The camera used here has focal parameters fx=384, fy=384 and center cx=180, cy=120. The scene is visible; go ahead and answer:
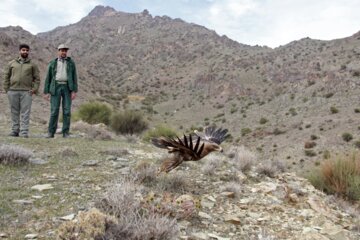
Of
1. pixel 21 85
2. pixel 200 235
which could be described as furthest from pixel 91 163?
pixel 21 85

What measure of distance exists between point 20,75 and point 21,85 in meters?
0.23

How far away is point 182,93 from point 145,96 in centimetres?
533

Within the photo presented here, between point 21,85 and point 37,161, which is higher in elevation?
point 21,85

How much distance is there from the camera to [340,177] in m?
8.00

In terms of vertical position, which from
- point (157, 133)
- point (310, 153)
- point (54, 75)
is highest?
point (54, 75)

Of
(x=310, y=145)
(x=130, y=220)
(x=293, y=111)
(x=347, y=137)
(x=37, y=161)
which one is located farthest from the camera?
(x=293, y=111)

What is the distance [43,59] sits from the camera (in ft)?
147

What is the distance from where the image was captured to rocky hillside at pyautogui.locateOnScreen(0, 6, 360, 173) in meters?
26.9

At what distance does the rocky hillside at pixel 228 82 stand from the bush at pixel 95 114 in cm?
251

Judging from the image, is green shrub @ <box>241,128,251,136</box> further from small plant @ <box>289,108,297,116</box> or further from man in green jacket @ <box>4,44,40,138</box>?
man in green jacket @ <box>4,44,40,138</box>

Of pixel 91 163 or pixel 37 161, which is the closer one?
pixel 37 161

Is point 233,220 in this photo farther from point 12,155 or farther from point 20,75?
point 20,75

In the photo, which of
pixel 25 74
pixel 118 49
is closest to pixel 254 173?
pixel 25 74

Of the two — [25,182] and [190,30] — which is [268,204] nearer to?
[25,182]
